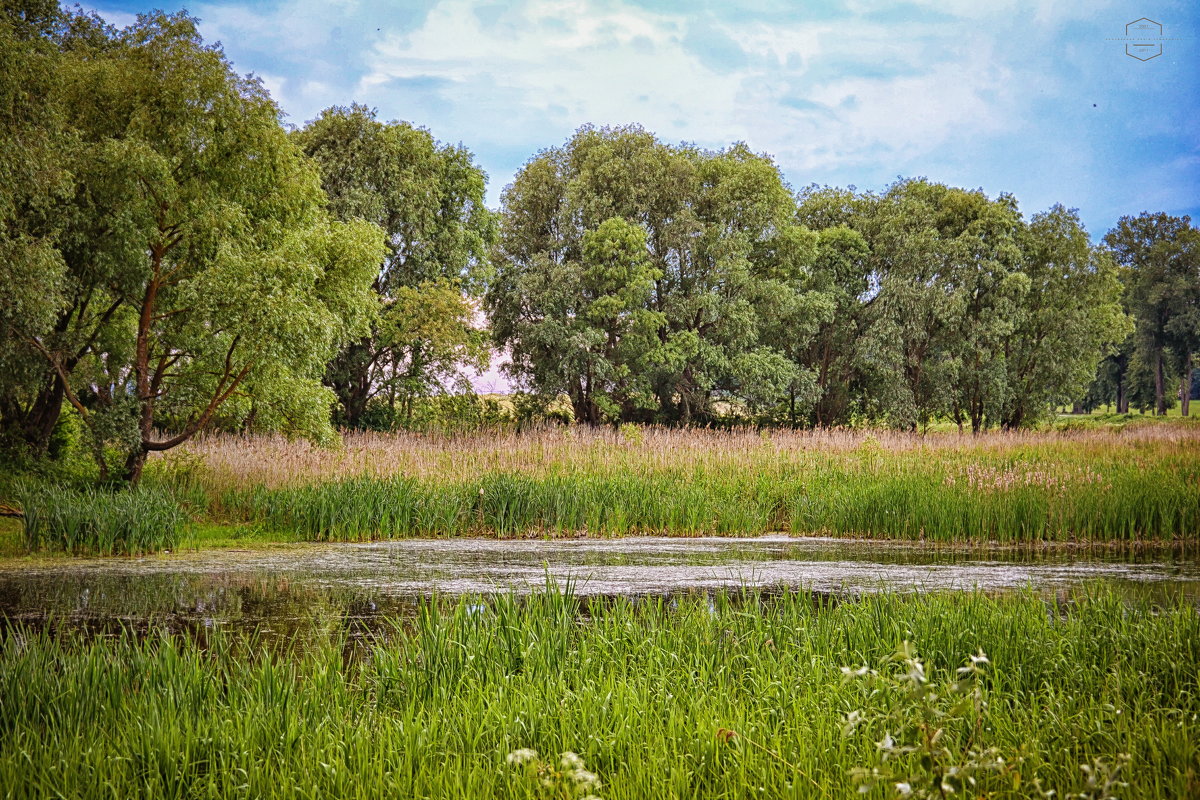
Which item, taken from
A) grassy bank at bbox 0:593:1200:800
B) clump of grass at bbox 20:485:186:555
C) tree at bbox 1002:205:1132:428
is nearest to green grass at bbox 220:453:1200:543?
clump of grass at bbox 20:485:186:555

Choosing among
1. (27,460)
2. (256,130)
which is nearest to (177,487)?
(27,460)

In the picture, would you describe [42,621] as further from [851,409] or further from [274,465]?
[851,409]

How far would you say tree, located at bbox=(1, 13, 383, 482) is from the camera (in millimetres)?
13930

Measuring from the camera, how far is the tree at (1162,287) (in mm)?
45469

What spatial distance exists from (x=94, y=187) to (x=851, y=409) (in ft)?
102

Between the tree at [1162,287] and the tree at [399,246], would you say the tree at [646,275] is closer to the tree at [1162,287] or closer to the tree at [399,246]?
the tree at [399,246]

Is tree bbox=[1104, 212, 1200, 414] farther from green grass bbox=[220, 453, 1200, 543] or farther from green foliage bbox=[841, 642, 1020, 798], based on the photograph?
green foliage bbox=[841, 642, 1020, 798]

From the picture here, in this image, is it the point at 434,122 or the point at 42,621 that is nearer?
the point at 42,621

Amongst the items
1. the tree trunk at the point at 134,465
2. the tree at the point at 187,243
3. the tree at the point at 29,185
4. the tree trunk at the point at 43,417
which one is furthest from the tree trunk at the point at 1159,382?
the tree at the point at 29,185

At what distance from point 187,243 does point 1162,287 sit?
153ft

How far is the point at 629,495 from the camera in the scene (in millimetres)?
14602

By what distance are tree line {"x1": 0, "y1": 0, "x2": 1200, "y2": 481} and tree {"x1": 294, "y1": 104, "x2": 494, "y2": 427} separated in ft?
0.36

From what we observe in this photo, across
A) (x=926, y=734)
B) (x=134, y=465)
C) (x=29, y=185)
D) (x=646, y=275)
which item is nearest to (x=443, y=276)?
(x=646, y=275)

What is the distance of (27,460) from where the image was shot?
15.7 m
